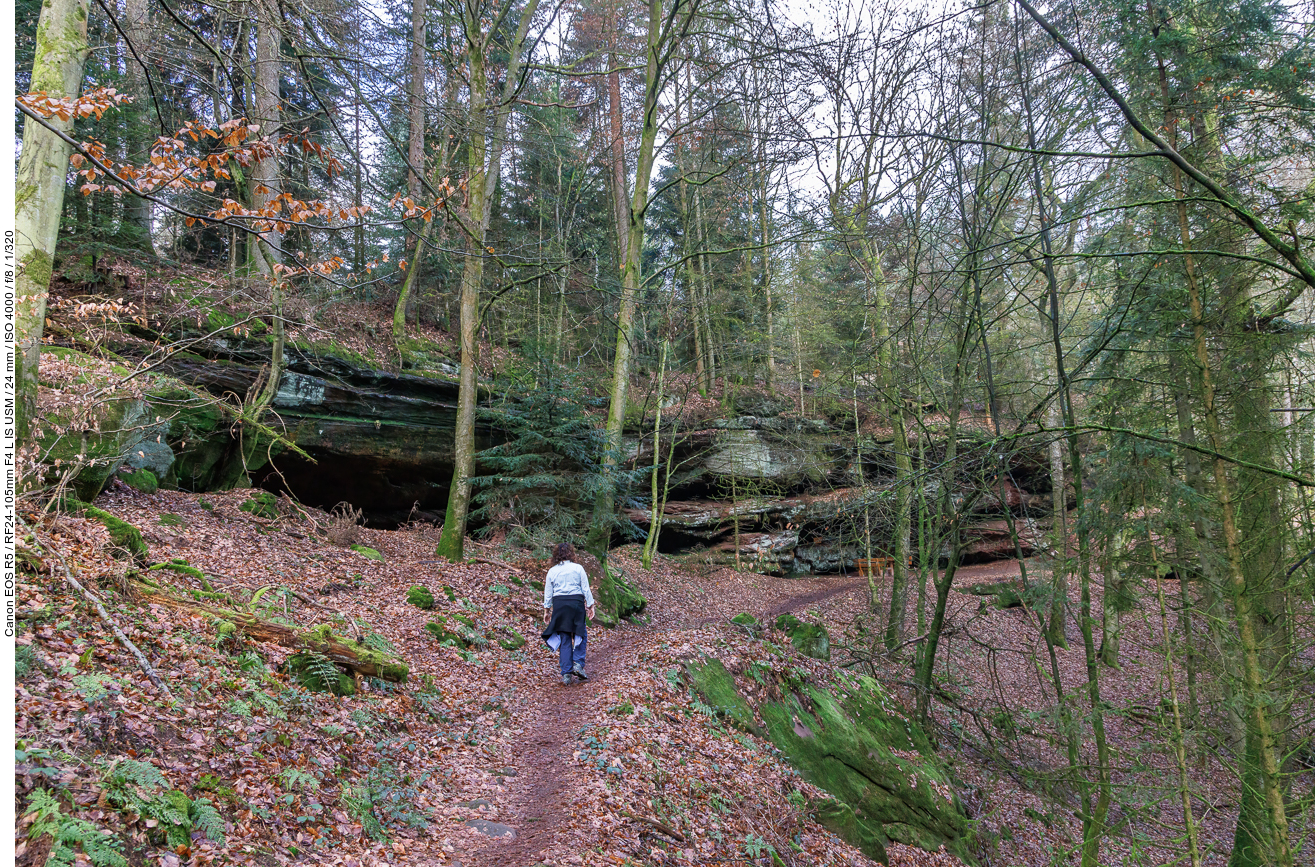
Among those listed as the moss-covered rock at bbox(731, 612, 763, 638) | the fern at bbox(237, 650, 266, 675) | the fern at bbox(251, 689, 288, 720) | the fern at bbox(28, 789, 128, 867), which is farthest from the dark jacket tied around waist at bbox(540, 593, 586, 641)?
the fern at bbox(28, 789, 128, 867)

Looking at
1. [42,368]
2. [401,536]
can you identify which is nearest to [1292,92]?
[42,368]

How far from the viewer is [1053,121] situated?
7.34 metres

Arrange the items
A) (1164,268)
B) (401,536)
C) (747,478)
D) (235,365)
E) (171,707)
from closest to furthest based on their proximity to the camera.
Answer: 1. (171,707)
2. (1164,268)
3. (235,365)
4. (401,536)
5. (747,478)

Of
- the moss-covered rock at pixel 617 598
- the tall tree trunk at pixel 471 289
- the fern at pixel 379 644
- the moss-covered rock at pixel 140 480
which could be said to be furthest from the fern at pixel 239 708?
the moss-covered rock at pixel 617 598

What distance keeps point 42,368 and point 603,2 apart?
45.8 ft

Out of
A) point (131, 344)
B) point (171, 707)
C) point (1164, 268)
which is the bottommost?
point (171, 707)

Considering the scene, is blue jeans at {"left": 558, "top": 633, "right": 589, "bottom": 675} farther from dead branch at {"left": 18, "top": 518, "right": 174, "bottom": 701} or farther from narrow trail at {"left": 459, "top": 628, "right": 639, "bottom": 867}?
dead branch at {"left": 18, "top": 518, "right": 174, "bottom": 701}

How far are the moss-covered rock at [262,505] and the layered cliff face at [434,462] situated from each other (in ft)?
2.11

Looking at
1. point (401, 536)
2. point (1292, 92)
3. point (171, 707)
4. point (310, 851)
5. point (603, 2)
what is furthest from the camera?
point (603, 2)

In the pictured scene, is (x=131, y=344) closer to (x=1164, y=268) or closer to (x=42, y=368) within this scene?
(x=42, y=368)

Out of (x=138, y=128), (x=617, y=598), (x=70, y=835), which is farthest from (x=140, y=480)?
(x=70, y=835)

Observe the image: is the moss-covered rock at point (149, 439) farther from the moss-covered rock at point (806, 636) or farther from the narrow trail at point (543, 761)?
the moss-covered rock at point (806, 636)

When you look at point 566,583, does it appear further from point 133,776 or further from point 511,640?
point 133,776

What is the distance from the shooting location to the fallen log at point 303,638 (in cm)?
511
